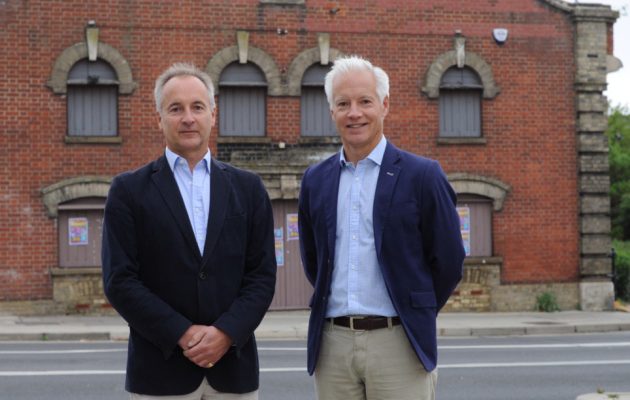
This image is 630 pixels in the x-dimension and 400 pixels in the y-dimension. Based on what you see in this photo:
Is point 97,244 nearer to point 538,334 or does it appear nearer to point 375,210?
point 538,334

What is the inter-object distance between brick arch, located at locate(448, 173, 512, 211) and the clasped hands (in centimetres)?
1816

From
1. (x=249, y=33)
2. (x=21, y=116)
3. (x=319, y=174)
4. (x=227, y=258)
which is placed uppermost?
(x=249, y=33)

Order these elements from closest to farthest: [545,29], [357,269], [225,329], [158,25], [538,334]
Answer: [225,329]
[357,269]
[538,334]
[158,25]
[545,29]

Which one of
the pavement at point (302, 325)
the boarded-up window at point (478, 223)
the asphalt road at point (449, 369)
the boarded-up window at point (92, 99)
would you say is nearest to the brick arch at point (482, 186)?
the boarded-up window at point (478, 223)

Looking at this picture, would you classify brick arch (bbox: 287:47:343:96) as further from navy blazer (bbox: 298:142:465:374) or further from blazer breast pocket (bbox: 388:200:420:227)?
blazer breast pocket (bbox: 388:200:420:227)

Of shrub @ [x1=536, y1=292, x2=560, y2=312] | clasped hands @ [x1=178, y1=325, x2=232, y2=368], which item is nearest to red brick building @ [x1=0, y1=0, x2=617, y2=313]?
shrub @ [x1=536, y1=292, x2=560, y2=312]

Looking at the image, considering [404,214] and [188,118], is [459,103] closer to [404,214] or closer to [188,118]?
[404,214]

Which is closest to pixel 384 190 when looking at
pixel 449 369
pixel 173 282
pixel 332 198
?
pixel 332 198

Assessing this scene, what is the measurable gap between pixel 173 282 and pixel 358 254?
0.88 meters

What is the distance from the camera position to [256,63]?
21.7 metres

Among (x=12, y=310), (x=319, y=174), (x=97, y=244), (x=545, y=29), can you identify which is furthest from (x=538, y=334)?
(x=319, y=174)

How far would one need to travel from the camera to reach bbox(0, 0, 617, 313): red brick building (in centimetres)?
2078

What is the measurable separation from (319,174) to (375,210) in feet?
1.39

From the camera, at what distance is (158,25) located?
843 inches
